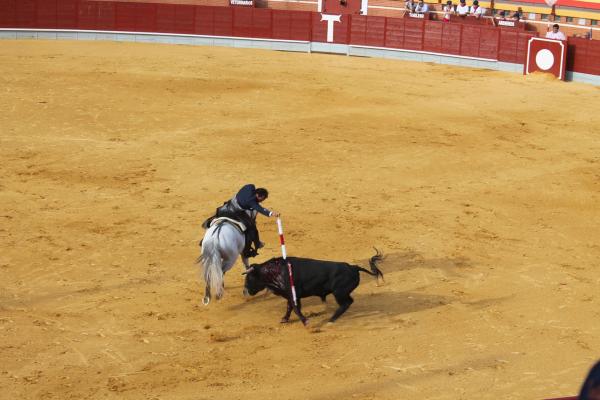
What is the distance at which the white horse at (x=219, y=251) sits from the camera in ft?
37.9

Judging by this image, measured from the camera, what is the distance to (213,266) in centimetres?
1152

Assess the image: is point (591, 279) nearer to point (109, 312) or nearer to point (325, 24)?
point (109, 312)

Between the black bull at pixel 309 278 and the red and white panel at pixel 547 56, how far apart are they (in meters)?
21.3

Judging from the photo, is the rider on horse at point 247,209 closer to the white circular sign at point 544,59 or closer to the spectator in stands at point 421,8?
the white circular sign at point 544,59

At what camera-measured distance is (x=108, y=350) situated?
35.8 ft

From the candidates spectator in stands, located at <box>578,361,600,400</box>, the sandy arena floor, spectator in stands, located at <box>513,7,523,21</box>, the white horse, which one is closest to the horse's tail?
the white horse

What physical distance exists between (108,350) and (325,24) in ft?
87.1

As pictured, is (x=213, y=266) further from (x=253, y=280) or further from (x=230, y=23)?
(x=230, y=23)

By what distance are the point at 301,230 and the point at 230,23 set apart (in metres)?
22.5

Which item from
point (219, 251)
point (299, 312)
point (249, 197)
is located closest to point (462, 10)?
point (249, 197)

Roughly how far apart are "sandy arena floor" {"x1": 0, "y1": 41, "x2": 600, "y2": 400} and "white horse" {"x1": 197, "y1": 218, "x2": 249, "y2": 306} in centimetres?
54

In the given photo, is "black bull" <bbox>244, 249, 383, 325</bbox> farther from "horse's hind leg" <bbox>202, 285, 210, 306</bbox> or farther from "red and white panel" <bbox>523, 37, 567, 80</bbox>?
"red and white panel" <bbox>523, 37, 567, 80</bbox>

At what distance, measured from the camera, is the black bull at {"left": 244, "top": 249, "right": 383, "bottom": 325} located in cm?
1125

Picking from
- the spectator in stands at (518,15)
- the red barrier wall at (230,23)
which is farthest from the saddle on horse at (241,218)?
the spectator in stands at (518,15)
